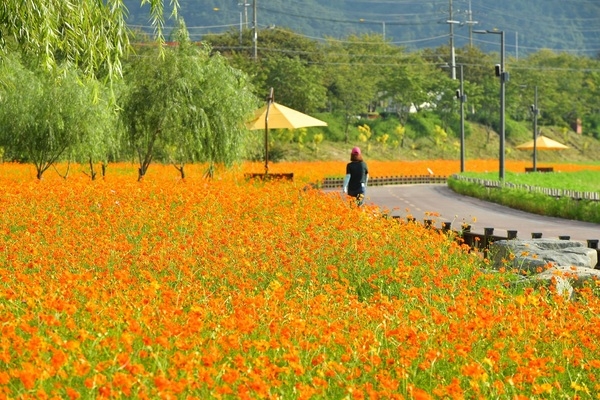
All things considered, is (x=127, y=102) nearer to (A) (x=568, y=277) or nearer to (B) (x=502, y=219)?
(B) (x=502, y=219)

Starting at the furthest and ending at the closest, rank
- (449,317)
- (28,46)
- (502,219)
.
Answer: (502,219) < (28,46) < (449,317)

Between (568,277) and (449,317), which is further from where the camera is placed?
(568,277)

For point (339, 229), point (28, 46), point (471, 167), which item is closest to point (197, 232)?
point (339, 229)

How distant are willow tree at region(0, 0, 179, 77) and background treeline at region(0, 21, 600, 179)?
0.36 m

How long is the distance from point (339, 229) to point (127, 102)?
51.0 ft

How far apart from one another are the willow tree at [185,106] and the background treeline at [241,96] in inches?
1.2

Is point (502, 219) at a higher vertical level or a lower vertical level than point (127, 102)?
lower

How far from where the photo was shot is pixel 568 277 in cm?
965

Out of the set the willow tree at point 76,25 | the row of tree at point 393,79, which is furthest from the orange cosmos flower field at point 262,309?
the row of tree at point 393,79

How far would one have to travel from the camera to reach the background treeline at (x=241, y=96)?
26.0 meters

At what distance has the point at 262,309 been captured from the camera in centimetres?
739

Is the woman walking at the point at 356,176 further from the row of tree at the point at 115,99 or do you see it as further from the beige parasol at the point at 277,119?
the beige parasol at the point at 277,119

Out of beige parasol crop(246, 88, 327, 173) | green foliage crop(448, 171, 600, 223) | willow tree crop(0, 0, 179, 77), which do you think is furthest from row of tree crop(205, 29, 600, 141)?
willow tree crop(0, 0, 179, 77)

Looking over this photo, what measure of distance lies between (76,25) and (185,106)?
12939 mm
